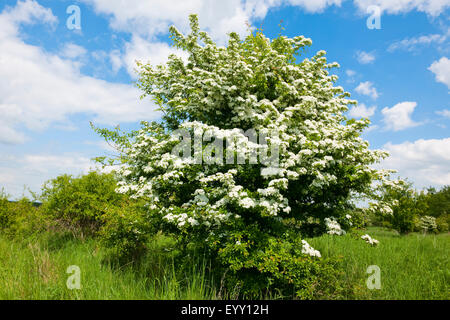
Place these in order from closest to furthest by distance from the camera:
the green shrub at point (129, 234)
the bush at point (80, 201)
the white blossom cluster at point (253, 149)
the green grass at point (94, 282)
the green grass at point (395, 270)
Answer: the green grass at point (94, 282) < the white blossom cluster at point (253, 149) < the green grass at point (395, 270) < the green shrub at point (129, 234) < the bush at point (80, 201)

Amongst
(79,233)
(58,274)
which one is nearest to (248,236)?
(58,274)

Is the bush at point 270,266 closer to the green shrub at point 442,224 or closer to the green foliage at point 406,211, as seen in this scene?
the green foliage at point 406,211

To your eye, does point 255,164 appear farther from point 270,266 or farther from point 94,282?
point 94,282

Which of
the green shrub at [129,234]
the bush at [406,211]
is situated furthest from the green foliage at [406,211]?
the green shrub at [129,234]

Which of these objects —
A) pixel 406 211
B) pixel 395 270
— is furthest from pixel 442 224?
pixel 395 270

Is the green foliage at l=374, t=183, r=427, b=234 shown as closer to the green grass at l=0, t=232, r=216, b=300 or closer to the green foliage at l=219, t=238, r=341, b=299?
the green foliage at l=219, t=238, r=341, b=299

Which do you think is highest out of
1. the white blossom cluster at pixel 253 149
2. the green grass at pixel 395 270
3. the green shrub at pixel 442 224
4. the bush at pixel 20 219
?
the white blossom cluster at pixel 253 149

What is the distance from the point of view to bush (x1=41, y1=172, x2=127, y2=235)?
1188cm

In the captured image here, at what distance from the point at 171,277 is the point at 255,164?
11.3 feet

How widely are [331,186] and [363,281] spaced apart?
277 cm

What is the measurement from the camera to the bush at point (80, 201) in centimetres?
1188

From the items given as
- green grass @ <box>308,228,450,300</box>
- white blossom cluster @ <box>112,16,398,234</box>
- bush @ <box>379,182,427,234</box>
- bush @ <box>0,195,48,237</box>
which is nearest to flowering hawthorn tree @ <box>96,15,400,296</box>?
white blossom cluster @ <box>112,16,398,234</box>

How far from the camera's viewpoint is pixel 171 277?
6.47 m
